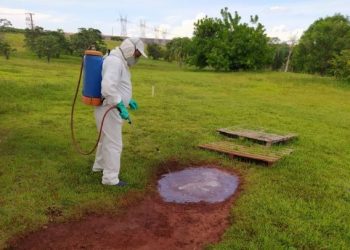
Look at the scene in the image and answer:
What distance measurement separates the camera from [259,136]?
824cm

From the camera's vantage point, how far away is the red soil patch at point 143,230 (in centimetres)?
398

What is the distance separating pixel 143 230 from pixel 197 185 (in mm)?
1592

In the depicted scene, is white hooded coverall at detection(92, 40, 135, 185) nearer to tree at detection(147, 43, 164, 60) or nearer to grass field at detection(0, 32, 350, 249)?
grass field at detection(0, 32, 350, 249)

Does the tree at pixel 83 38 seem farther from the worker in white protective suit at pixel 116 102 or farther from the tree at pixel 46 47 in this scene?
the worker in white protective suit at pixel 116 102

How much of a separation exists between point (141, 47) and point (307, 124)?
6882 millimetres

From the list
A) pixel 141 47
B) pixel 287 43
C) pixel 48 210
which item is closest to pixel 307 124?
pixel 141 47

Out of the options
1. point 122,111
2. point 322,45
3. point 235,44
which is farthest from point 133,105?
point 322,45

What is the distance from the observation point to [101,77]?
17.1 ft

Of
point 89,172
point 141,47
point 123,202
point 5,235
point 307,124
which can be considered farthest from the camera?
point 307,124

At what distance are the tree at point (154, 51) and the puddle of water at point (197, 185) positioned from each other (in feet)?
182

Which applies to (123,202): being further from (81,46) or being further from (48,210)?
(81,46)

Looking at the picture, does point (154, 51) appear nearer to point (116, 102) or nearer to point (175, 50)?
point (175, 50)

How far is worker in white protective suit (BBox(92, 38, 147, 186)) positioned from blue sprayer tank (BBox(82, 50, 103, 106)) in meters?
0.09

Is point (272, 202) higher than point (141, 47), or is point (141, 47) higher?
point (141, 47)
